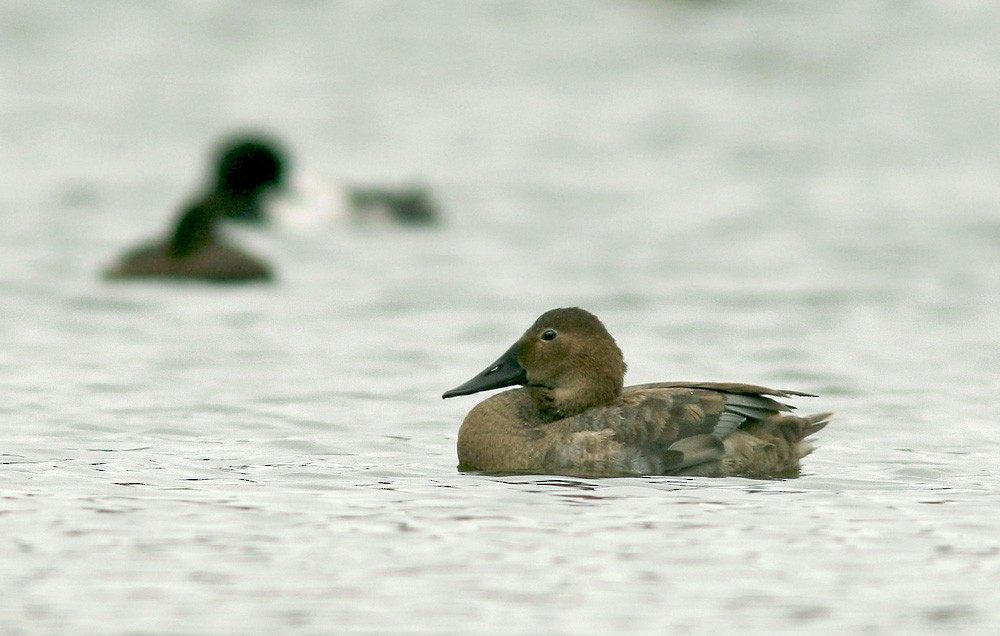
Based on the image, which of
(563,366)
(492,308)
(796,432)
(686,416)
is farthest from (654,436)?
(492,308)

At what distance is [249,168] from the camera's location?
72.4ft

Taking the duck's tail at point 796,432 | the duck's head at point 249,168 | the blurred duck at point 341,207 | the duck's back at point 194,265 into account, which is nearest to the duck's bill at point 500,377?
the duck's tail at point 796,432

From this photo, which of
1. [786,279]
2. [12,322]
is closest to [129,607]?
[12,322]

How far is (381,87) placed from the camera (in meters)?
32.7

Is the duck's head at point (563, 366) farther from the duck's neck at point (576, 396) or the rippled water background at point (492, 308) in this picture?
the rippled water background at point (492, 308)

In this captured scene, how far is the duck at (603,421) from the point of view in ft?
28.1

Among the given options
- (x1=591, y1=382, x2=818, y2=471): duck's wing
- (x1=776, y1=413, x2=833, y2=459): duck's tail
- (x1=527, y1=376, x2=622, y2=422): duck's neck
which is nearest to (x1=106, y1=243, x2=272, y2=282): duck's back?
(x1=527, y1=376, x2=622, y2=422): duck's neck

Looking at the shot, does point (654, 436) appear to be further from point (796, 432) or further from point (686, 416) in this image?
point (796, 432)

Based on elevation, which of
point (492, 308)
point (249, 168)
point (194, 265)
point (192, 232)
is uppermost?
point (249, 168)

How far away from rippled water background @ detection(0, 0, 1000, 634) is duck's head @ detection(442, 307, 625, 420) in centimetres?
61

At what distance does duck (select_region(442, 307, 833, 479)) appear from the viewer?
857cm

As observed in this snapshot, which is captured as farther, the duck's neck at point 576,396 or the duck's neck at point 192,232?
the duck's neck at point 192,232

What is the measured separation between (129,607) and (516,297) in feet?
32.7

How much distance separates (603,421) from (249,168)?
45.8 ft
